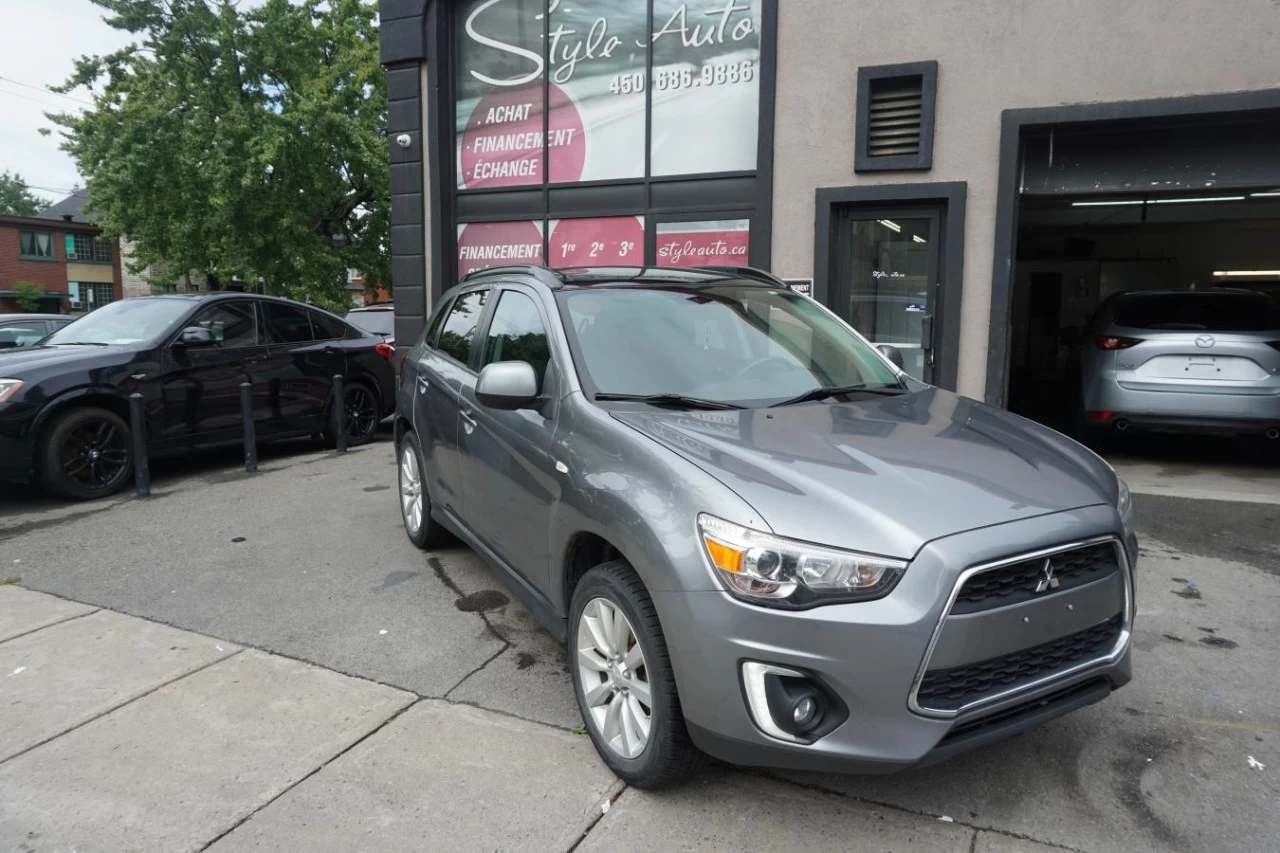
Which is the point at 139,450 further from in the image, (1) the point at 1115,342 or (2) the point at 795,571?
(1) the point at 1115,342

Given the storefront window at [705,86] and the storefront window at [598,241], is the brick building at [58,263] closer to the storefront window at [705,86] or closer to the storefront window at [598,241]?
the storefront window at [598,241]

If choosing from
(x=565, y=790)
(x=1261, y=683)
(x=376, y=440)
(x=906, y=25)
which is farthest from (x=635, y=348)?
(x=376, y=440)

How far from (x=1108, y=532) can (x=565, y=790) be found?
6.30 feet

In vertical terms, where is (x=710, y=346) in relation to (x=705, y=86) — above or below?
below

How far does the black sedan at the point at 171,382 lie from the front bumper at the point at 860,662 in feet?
20.6

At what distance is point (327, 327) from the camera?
927cm

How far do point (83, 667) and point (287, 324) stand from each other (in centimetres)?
542

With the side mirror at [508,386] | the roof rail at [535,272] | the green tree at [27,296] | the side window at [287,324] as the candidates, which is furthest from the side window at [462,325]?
the green tree at [27,296]

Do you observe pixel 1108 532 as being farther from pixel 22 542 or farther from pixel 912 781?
pixel 22 542

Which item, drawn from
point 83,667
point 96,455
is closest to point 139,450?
point 96,455

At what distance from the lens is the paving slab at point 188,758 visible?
273 centimetres

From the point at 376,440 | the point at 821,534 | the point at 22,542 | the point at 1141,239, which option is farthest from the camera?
the point at 1141,239

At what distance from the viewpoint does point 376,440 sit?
9.88 m

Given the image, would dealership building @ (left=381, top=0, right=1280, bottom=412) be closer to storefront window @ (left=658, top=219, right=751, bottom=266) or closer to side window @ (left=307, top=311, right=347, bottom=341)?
storefront window @ (left=658, top=219, right=751, bottom=266)
